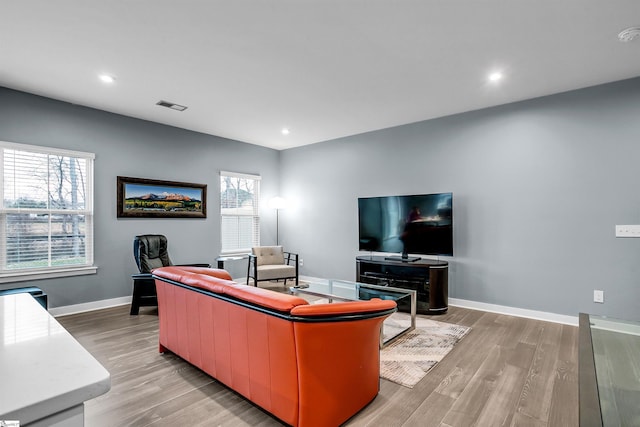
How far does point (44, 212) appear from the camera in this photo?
4031 millimetres

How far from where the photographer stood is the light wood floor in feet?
6.68

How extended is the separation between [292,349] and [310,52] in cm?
249

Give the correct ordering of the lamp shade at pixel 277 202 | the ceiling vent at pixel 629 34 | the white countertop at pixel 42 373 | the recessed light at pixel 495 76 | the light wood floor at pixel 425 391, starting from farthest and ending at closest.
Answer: the lamp shade at pixel 277 202
the recessed light at pixel 495 76
the ceiling vent at pixel 629 34
the light wood floor at pixel 425 391
the white countertop at pixel 42 373

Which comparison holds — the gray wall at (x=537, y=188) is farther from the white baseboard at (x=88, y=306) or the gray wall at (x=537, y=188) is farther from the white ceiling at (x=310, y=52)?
the white baseboard at (x=88, y=306)

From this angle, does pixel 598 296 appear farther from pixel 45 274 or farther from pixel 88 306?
pixel 45 274

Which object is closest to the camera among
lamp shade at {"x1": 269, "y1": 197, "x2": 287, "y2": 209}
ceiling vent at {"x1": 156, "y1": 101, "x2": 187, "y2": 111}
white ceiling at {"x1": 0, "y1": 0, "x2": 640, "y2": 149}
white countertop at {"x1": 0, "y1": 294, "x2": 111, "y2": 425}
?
white countertop at {"x1": 0, "y1": 294, "x2": 111, "y2": 425}

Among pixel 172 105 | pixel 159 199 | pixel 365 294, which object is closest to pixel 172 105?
pixel 172 105

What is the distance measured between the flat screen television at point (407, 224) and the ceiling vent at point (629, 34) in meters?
2.19

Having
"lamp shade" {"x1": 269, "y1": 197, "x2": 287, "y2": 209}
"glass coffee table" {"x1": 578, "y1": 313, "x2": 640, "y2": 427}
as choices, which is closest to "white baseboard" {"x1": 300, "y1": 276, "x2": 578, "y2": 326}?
"glass coffee table" {"x1": 578, "y1": 313, "x2": 640, "y2": 427}

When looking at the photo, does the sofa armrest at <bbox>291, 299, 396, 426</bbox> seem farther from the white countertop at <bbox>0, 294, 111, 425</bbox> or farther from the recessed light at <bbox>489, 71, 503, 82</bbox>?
the recessed light at <bbox>489, 71, 503, 82</bbox>

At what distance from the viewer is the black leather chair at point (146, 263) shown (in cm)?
414

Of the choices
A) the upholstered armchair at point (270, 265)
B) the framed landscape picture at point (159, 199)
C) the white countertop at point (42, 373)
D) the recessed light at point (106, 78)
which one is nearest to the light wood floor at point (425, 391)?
the white countertop at point (42, 373)

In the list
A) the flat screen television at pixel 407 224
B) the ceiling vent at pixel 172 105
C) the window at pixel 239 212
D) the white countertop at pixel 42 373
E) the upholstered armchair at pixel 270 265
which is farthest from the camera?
the window at pixel 239 212

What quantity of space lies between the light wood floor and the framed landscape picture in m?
1.91
